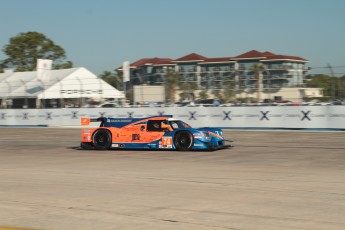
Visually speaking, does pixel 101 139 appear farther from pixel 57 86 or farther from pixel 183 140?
pixel 57 86

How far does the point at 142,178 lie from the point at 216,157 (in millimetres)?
4196

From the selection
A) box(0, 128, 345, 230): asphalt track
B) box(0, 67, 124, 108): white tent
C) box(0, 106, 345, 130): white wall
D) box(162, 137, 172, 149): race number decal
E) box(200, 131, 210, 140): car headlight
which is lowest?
box(0, 128, 345, 230): asphalt track

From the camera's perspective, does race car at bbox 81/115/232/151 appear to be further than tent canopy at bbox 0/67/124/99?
No

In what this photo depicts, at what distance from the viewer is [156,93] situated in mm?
28672

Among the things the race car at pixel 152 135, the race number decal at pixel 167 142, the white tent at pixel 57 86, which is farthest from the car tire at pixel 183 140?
the white tent at pixel 57 86

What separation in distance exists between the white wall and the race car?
802 cm

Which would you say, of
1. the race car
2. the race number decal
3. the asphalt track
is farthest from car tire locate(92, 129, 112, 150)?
the race number decal

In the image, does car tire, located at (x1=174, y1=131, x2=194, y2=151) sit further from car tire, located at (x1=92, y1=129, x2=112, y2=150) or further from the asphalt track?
car tire, located at (x1=92, y1=129, x2=112, y2=150)

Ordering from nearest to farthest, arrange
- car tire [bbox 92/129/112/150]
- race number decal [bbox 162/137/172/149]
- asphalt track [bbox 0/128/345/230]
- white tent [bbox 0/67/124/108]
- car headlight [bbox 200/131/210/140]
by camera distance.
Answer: asphalt track [bbox 0/128/345/230] → car headlight [bbox 200/131/210/140] → race number decal [bbox 162/137/172/149] → car tire [bbox 92/129/112/150] → white tent [bbox 0/67/124/108]

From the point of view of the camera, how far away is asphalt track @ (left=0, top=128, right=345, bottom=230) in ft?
20.1

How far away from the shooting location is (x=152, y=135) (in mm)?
16125

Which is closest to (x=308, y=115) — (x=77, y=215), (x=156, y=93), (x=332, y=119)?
(x=332, y=119)

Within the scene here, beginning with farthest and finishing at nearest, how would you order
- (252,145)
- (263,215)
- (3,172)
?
(252,145) → (3,172) → (263,215)

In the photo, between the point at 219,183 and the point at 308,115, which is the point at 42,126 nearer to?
the point at 308,115
